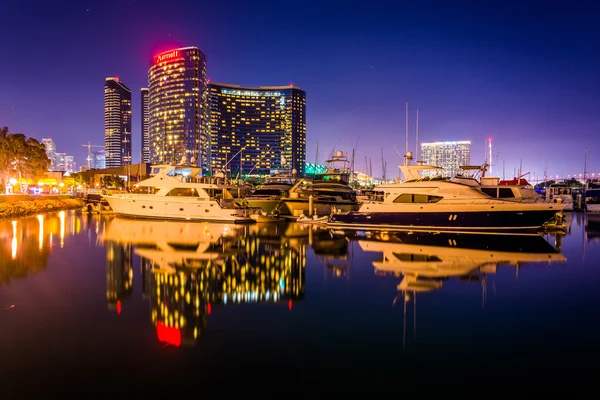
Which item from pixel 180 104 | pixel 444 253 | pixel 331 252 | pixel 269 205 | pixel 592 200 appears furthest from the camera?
pixel 180 104

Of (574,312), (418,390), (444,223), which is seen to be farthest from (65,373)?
(444,223)

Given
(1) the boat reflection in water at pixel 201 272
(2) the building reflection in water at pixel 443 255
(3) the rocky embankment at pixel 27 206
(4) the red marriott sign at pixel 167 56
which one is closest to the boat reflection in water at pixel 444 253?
(2) the building reflection in water at pixel 443 255

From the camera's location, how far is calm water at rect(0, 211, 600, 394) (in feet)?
18.1

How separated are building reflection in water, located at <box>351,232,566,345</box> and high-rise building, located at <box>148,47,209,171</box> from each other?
13581 cm

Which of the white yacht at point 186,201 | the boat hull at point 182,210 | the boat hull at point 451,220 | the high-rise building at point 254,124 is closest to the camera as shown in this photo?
the boat hull at point 451,220

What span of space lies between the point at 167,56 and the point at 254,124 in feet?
148

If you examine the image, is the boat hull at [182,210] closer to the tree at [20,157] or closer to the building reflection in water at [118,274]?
the building reflection in water at [118,274]

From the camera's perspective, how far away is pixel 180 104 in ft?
488

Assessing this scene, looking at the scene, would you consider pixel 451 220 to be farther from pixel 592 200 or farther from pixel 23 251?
pixel 592 200

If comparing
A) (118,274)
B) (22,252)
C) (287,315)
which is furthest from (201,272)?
(22,252)

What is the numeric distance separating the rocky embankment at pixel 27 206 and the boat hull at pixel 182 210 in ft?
35.3

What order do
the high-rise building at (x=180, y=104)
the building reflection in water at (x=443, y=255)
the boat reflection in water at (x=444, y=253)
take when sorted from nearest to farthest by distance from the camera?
the building reflection in water at (x=443, y=255) → the boat reflection in water at (x=444, y=253) → the high-rise building at (x=180, y=104)

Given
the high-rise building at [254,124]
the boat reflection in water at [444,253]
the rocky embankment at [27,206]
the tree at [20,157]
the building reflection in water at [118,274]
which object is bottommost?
the building reflection in water at [118,274]

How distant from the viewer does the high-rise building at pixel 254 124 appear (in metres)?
169
